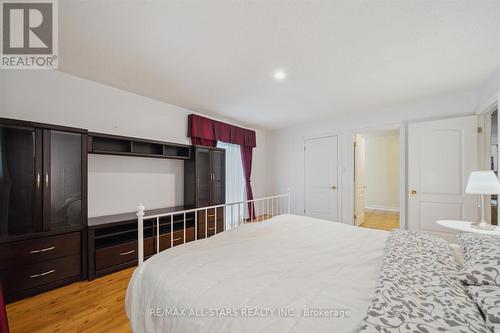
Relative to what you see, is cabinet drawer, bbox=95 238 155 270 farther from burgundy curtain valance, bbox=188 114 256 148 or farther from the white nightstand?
the white nightstand

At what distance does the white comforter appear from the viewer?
81 centimetres

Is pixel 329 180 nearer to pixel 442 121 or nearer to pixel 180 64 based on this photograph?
pixel 442 121

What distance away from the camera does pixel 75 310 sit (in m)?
1.80

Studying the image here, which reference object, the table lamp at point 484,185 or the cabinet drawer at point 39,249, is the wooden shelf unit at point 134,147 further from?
the table lamp at point 484,185

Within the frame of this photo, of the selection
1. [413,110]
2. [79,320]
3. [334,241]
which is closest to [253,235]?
[334,241]

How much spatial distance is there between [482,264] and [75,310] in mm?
2821

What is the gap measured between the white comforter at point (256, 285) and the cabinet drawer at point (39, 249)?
1.36 metres

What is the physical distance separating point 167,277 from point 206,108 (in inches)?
116

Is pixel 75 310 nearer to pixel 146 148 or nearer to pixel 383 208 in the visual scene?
pixel 146 148

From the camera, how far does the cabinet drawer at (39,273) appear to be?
6.07ft

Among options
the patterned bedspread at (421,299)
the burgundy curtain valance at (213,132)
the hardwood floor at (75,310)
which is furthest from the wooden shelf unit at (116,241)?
the patterned bedspread at (421,299)

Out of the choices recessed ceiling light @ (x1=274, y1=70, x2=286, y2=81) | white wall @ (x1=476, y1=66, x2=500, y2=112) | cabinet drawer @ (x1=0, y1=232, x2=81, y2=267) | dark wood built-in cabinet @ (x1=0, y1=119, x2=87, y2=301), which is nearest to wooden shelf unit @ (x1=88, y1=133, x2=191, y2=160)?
dark wood built-in cabinet @ (x1=0, y1=119, x2=87, y2=301)

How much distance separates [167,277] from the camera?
1120 millimetres

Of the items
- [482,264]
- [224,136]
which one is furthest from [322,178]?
[482,264]
